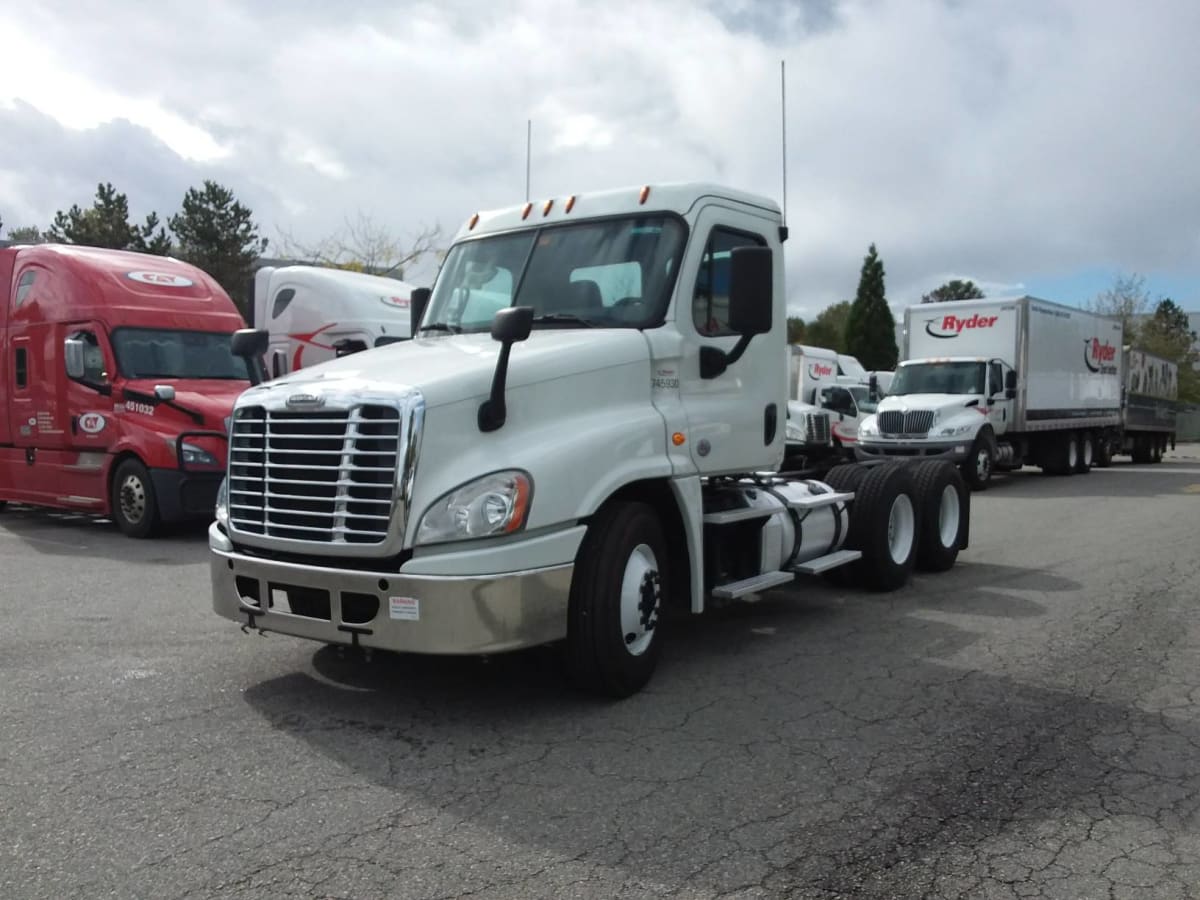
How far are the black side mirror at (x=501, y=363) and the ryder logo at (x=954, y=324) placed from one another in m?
18.3

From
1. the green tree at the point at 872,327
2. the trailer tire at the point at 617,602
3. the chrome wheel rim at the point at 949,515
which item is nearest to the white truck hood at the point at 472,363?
the trailer tire at the point at 617,602

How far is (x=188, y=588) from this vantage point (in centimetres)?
852

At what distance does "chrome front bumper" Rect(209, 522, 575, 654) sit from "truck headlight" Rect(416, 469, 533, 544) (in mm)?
201

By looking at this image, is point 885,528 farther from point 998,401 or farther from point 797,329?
point 797,329

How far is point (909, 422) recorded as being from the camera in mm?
19750

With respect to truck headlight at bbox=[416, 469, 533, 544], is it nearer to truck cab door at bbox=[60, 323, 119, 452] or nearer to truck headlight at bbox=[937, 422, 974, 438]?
truck cab door at bbox=[60, 323, 119, 452]

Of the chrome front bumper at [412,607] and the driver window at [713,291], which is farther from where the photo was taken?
the driver window at [713,291]

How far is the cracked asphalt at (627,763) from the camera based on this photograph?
3537 mm

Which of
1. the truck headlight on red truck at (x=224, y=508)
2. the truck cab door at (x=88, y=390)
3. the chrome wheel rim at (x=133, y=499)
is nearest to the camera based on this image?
the truck headlight on red truck at (x=224, y=508)

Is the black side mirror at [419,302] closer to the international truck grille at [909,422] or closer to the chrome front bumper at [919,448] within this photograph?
the chrome front bumper at [919,448]

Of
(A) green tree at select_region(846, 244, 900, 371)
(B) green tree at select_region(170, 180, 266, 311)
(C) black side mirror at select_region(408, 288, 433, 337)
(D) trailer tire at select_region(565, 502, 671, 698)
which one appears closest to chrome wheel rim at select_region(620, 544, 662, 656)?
(D) trailer tire at select_region(565, 502, 671, 698)

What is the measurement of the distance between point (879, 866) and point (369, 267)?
1626 inches

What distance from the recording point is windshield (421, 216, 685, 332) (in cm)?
589

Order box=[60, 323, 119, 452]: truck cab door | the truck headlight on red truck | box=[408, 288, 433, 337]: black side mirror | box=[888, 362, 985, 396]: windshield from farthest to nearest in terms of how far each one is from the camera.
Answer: box=[888, 362, 985, 396]: windshield, box=[60, 323, 119, 452]: truck cab door, box=[408, 288, 433, 337]: black side mirror, the truck headlight on red truck
